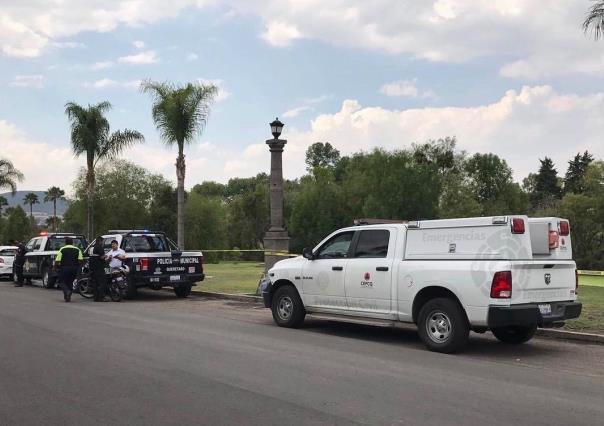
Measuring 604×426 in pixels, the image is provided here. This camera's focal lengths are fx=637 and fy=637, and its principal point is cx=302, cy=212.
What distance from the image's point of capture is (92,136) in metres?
30.5

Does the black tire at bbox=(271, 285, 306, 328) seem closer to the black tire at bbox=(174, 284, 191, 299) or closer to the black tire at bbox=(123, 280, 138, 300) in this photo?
the black tire at bbox=(123, 280, 138, 300)

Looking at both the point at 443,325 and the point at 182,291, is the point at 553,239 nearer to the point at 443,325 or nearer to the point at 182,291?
the point at 443,325

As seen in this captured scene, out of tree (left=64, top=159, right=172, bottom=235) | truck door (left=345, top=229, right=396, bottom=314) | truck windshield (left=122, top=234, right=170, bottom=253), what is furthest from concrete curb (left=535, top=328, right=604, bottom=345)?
tree (left=64, top=159, right=172, bottom=235)

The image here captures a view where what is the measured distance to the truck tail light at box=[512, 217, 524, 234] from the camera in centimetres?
896

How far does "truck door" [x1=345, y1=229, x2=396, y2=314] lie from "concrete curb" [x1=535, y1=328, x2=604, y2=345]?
3.12 metres

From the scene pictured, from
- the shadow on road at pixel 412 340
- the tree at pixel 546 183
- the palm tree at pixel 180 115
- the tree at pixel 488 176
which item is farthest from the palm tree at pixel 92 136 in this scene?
the tree at pixel 546 183

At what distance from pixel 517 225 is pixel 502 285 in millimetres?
893

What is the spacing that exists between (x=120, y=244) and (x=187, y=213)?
4161cm

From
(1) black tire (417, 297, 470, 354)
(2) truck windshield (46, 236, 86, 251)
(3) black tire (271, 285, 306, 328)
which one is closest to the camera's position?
(1) black tire (417, 297, 470, 354)

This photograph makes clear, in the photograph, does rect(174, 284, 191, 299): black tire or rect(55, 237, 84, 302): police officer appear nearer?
rect(55, 237, 84, 302): police officer

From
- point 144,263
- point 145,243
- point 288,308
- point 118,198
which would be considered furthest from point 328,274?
point 118,198

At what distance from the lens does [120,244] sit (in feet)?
59.5

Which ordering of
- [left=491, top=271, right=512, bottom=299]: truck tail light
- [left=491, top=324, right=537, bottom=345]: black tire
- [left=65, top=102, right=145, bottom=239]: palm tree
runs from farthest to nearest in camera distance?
[left=65, top=102, right=145, bottom=239]: palm tree → [left=491, top=324, right=537, bottom=345]: black tire → [left=491, top=271, right=512, bottom=299]: truck tail light

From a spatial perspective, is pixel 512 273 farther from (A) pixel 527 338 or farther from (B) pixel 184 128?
(B) pixel 184 128
